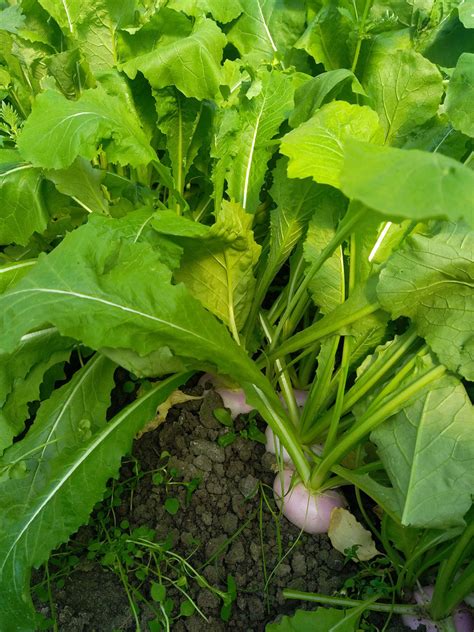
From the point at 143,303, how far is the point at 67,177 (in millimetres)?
491

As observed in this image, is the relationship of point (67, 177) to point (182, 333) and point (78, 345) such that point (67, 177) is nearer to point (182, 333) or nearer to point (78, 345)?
point (78, 345)

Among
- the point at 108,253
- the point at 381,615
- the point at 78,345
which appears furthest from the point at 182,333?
the point at 381,615

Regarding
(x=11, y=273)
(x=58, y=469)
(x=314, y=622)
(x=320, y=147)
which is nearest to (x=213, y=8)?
(x=320, y=147)

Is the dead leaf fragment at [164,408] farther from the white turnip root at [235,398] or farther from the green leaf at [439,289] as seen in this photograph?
the green leaf at [439,289]

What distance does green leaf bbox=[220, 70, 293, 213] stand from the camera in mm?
1337

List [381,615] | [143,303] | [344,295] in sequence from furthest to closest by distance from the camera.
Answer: [344,295] < [381,615] < [143,303]

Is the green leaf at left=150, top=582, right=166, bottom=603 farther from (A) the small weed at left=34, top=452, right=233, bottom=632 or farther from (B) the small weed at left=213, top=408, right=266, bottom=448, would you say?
(B) the small weed at left=213, top=408, right=266, bottom=448

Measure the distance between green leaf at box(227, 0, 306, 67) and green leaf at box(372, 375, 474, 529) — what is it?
1005mm

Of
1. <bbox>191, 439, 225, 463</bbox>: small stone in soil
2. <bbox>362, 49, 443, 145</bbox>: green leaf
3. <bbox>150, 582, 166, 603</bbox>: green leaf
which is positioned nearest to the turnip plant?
<bbox>362, 49, 443, 145</bbox>: green leaf

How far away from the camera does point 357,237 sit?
4.03ft

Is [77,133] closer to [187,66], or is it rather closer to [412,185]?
[187,66]

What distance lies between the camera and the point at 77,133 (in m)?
1.18

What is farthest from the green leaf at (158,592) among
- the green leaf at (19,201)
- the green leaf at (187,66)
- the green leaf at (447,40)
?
the green leaf at (447,40)

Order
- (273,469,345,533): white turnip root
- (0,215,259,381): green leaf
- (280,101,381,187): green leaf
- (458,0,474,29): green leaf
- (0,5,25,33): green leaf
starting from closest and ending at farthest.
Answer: (0,215,259,381): green leaf, (280,101,381,187): green leaf, (273,469,345,533): white turnip root, (458,0,474,29): green leaf, (0,5,25,33): green leaf
